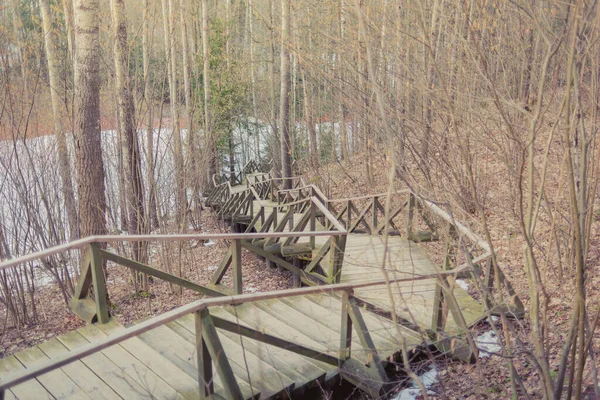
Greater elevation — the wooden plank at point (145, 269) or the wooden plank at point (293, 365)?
the wooden plank at point (145, 269)

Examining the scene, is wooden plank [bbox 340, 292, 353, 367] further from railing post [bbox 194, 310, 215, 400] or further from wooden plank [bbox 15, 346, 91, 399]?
wooden plank [bbox 15, 346, 91, 399]

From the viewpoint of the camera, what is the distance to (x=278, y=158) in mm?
17984

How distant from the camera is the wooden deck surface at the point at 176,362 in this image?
10.9 ft

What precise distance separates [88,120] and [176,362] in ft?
13.7

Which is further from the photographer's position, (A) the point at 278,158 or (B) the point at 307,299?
(A) the point at 278,158

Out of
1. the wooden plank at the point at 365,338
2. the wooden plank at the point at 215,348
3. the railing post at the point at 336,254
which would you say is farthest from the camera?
the railing post at the point at 336,254

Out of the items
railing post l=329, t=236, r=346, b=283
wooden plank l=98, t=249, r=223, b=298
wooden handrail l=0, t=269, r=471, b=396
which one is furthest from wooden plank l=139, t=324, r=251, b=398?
railing post l=329, t=236, r=346, b=283

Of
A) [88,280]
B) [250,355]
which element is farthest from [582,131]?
[88,280]

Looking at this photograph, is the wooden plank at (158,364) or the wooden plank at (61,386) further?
the wooden plank at (158,364)

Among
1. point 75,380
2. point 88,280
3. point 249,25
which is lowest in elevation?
point 75,380

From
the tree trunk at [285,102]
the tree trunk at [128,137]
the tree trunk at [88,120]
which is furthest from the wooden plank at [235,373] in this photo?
the tree trunk at [285,102]

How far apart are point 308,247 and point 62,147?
4.62 meters

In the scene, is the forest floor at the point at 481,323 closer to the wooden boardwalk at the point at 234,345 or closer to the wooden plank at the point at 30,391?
the wooden boardwalk at the point at 234,345

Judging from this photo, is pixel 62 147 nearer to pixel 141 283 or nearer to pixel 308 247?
pixel 141 283
